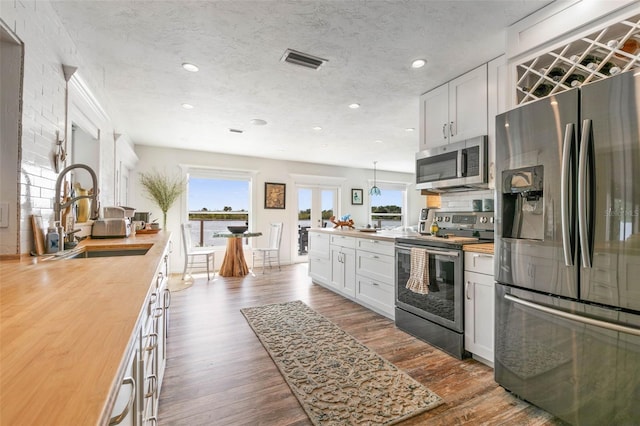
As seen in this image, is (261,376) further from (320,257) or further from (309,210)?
(309,210)

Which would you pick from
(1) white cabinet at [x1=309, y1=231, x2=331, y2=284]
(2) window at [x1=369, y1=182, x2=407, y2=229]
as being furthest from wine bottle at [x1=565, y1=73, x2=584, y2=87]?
(2) window at [x1=369, y1=182, x2=407, y2=229]

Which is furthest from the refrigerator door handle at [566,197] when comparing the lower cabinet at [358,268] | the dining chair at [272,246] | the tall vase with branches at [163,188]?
the tall vase with branches at [163,188]

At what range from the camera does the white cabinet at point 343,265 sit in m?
3.75

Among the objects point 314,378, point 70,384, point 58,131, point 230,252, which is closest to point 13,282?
point 70,384

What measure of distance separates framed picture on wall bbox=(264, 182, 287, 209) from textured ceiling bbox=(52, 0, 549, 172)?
7.99 feet

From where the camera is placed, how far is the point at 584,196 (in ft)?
4.83

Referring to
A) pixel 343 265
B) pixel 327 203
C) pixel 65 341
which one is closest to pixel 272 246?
pixel 327 203

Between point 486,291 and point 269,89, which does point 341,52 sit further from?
point 486,291

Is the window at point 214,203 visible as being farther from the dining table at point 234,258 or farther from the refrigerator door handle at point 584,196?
the refrigerator door handle at point 584,196

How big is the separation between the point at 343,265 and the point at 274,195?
125 inches

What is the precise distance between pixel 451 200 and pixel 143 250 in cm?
296

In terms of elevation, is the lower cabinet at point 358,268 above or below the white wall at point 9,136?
below

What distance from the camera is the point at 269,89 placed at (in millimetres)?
3023

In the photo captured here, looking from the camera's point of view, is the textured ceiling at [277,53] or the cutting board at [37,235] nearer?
the cutting board at [37,235]
